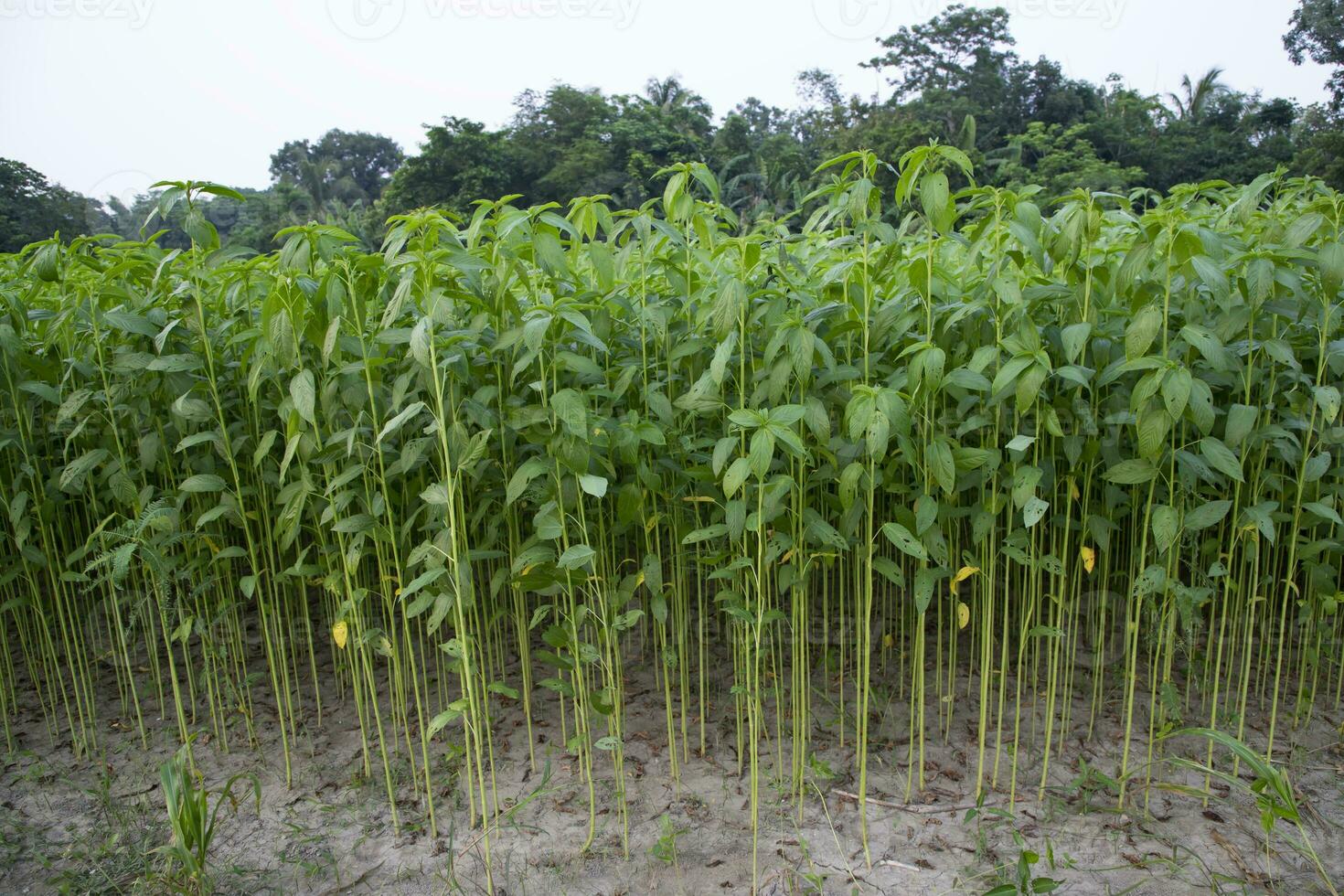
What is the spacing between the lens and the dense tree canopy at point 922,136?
97.3 feet

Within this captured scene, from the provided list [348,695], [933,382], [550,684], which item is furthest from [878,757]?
[348,695]

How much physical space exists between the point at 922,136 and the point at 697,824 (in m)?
31.4

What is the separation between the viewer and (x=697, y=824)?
2.37m

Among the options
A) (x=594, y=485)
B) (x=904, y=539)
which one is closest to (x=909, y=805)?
(x=904, y=539)

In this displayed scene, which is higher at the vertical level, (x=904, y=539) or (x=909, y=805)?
(x=904, y=539)

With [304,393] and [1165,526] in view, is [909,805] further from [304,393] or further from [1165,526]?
[304,393]

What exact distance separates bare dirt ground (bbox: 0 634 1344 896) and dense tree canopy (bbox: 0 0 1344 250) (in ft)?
84.9

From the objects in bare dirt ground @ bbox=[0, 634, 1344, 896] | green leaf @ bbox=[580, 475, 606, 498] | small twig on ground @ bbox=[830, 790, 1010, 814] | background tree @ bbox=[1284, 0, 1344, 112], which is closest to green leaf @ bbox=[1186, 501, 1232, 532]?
bare dirt ground @ bbox=[0, 634, 1344, 896]

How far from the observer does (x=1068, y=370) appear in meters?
1.93

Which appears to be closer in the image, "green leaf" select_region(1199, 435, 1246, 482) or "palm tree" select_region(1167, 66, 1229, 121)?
"green leaf" select_region(1199, 435, 1246, 482)

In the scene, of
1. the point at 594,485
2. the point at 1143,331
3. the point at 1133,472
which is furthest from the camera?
the point at 1133,472

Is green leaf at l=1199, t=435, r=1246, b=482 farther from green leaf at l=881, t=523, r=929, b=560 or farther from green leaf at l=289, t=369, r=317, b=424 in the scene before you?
green leaf at l=289, t=369, r=317, b=424

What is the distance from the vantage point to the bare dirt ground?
216 cm

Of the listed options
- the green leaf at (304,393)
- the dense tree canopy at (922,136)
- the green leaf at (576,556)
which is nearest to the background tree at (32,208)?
the dense tree canopy at (922,136)
